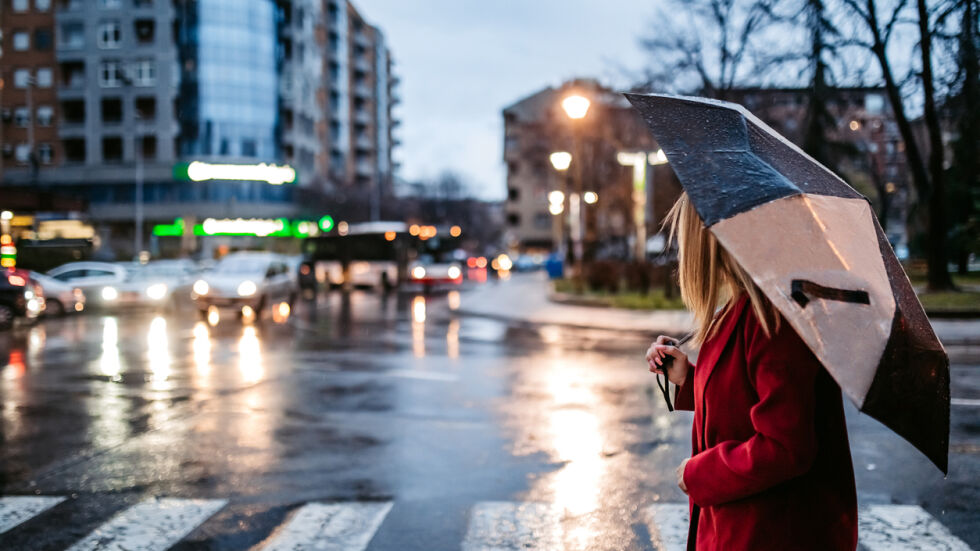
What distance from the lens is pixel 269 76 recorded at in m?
75.6

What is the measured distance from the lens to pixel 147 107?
7156 cm

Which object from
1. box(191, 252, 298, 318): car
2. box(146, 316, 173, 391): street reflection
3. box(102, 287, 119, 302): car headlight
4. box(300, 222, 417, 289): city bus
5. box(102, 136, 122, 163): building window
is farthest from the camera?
box(102, 136, 122, 163): building window

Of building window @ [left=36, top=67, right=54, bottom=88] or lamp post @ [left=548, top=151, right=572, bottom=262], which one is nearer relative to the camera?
lamp post @ [left=548, top=151, right=572, bottom=262]

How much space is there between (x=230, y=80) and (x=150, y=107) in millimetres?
6510

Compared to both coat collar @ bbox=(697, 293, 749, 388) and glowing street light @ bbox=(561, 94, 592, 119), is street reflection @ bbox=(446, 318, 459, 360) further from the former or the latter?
coat collar @ bbox=(697, 293, 749, 388)

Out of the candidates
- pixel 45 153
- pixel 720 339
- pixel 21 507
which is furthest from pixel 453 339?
pixel 45 153

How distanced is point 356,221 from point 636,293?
4899 centimetres

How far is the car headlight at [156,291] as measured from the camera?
26.8m

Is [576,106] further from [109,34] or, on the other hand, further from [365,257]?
[109,34]

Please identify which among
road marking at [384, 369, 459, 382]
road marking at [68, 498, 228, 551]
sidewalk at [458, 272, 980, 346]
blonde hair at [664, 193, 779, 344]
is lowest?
road marking at [68, 498, 228, 551]

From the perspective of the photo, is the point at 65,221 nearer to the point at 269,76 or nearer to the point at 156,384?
the point at 269,76

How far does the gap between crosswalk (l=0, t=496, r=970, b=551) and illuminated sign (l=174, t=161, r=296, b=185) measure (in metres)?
68.5

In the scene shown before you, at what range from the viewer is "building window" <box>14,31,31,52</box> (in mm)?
71750

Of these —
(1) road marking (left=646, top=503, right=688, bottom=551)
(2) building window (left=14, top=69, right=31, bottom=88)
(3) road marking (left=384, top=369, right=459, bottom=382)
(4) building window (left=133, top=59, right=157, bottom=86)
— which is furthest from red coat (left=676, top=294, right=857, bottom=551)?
(2) building window (left=14, top=69, right=31, bottom=88)
